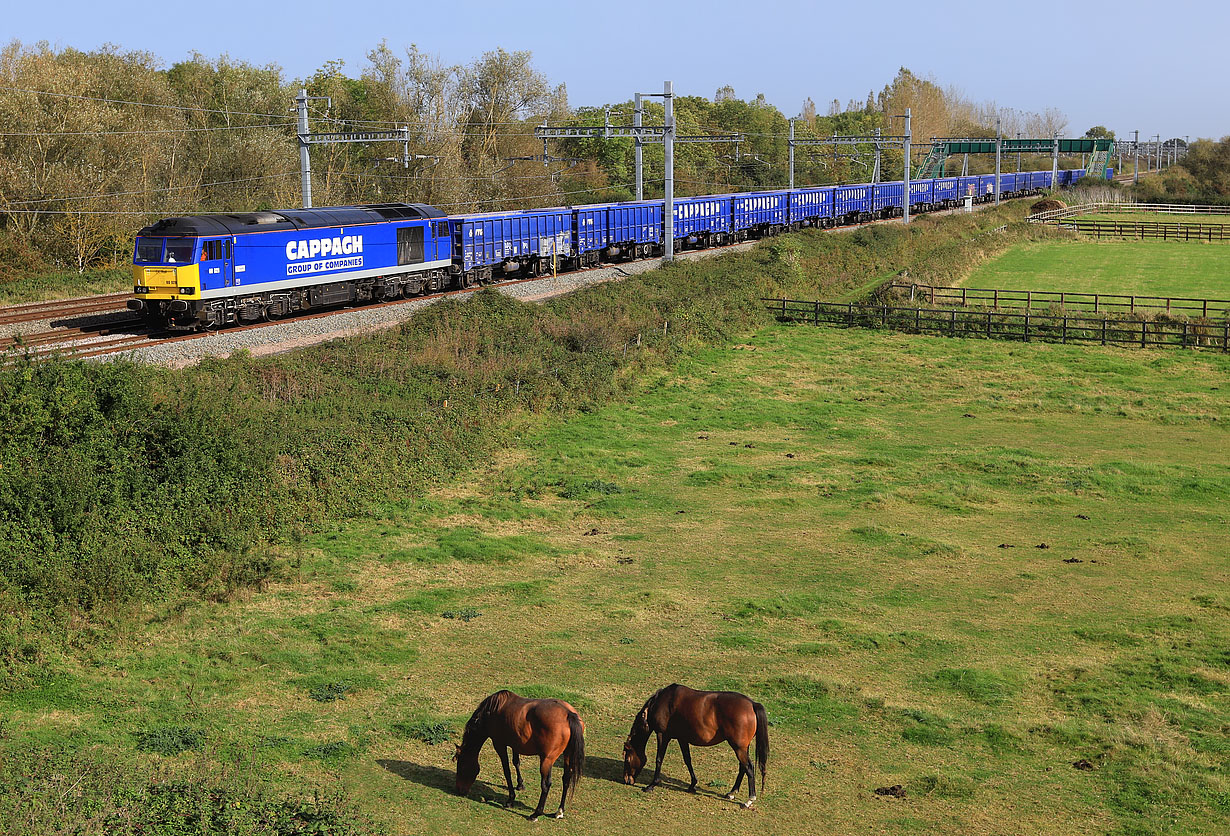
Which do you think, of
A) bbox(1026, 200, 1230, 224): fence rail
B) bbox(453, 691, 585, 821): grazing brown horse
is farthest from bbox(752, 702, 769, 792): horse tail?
bbox(1026, 200, 1230, 224): fence rail

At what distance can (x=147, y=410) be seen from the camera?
78.4ft

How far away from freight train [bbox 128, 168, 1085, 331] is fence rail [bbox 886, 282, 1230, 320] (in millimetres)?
16350

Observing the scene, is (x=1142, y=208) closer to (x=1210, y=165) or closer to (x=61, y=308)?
(x=1210, y=165)

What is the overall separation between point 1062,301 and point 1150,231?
53.9 m

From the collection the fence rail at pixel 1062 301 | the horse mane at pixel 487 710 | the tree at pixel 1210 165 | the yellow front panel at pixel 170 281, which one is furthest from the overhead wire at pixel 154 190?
the tree at pixel 1210 165

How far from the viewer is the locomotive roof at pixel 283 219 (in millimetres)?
36062

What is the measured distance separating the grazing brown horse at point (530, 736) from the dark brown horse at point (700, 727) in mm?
885

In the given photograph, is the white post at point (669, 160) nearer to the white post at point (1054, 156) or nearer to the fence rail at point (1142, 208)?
the fence rail at point (1142, 208)

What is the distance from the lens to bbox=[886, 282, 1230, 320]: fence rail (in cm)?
5112

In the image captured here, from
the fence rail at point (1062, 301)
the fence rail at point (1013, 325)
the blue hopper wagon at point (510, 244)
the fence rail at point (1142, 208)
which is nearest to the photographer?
the fence rail at point (1013, 325)

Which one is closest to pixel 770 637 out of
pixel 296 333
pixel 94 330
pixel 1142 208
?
pixel 296 333

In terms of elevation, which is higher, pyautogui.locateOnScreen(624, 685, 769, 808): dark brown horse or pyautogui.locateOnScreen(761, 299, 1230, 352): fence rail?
pyautogui.locateOnScreen(761, 299, 1230, 352): fence rail

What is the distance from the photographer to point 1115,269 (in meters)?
71.3

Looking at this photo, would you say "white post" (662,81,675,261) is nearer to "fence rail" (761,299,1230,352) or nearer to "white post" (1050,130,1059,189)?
→ "fence rail" (761,299,1230,352)
